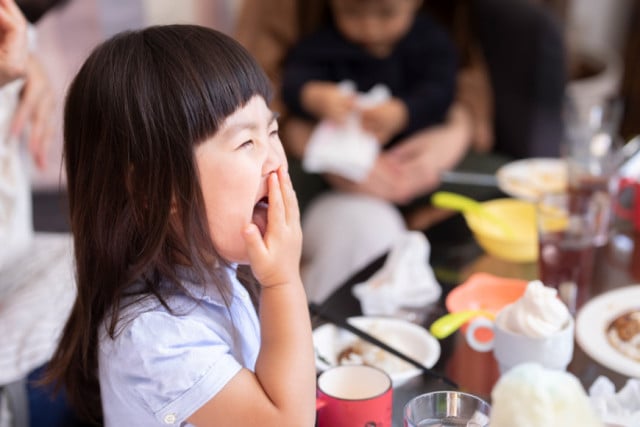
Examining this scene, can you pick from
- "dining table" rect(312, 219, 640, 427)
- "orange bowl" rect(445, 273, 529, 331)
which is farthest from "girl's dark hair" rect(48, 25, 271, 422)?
"orange bowl" rect(445, 273, 529, 331)

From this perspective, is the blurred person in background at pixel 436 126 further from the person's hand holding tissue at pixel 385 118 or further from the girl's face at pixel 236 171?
the girl's face at pixel 236 171

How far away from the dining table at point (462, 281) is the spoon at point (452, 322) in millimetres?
28

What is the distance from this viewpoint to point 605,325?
1.16m

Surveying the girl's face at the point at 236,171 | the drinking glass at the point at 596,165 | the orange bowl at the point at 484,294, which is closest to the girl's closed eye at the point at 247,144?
the girl's face at the point at 236,171

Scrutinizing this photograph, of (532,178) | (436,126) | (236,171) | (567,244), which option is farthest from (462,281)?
(436,126)

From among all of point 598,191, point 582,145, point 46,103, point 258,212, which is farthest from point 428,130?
point 258,212

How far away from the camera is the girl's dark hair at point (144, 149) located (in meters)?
0.83

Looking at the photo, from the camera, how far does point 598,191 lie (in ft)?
5.13

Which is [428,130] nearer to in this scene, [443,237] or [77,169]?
[443,237]

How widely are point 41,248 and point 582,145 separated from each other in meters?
1.17

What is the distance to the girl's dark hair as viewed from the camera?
0.83 meters

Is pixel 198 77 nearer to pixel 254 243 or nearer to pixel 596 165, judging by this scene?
pixel 254 243

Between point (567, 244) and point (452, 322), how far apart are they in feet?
1.06

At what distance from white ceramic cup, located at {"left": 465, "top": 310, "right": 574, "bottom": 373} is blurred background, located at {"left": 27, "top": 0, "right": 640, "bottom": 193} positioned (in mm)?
1754
